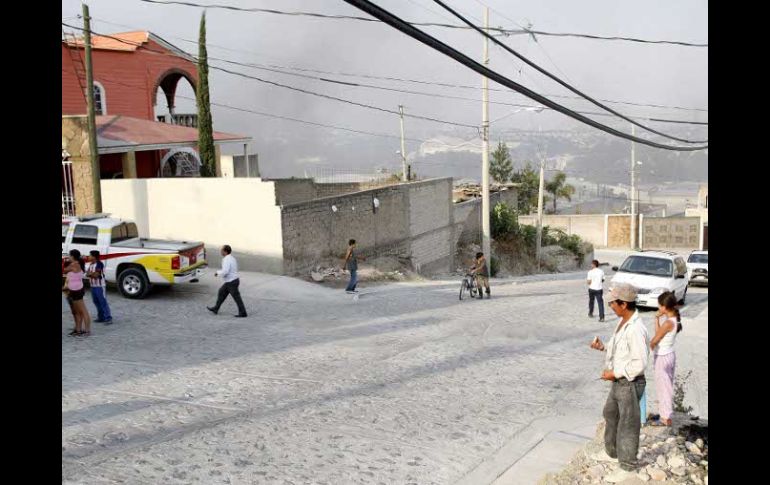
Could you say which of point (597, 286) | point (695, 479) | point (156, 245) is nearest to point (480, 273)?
point (597, 286)

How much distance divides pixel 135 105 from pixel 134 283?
19.9 m

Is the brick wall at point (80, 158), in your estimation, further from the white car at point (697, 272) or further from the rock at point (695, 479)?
the white car at point (697, 272)

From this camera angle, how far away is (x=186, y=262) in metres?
16.3

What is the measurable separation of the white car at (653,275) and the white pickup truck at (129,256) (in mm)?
11373

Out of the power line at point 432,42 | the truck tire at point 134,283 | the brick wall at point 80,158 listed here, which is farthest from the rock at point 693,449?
the brick wall at point 80,158

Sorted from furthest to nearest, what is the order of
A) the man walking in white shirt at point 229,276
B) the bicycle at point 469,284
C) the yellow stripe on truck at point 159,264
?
the bicycle at point 469,284 < the yellow stripe on truck at point 159,264 < the man walking in white shirt at point 229,276

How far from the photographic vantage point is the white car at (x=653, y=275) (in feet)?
63.6

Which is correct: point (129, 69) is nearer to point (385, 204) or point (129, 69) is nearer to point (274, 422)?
point (385, 204)

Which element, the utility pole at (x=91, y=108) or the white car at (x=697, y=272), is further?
the white car at (x=697, y=272)

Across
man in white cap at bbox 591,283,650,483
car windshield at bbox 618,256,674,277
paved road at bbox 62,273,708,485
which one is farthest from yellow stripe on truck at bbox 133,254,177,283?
car windshield at bbox 618,256,674,277

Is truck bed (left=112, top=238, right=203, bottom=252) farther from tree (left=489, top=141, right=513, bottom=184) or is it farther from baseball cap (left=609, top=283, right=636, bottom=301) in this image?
tree (left=489, top=141, right=513, bottom=184)

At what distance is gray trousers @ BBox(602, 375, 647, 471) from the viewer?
6391mm
